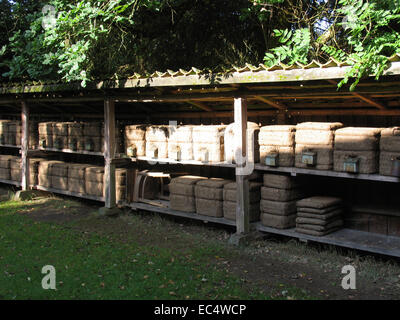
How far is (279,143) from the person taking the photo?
780 centimetres

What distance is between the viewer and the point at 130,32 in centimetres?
1246

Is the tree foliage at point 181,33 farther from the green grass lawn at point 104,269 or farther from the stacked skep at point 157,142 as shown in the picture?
the green grass lawn at point 104,269

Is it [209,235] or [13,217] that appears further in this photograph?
[13,217]

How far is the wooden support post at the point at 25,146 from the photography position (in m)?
12.6

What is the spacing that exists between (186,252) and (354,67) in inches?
164

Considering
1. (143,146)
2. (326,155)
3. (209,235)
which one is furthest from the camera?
(143,146)

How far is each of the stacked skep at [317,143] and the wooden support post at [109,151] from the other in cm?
459

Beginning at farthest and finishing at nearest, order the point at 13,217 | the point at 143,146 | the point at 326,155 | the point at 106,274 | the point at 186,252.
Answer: the point at 13,217 < the point at 143,146 < the point at 186,252 < the point at 326,155 < the point at 106,274

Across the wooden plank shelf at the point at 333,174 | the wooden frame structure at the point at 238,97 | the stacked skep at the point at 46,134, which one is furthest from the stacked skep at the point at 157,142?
the stacked skep at the point at 46,134

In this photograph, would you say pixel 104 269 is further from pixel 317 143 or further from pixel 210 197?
pixel 317 143

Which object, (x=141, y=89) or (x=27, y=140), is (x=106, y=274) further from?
(x=27, y=140)

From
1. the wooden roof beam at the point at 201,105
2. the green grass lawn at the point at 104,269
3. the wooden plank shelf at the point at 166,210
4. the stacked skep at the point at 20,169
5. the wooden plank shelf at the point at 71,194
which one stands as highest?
the wooden roof beam at the point at 201,105

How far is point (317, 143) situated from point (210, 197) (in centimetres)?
246

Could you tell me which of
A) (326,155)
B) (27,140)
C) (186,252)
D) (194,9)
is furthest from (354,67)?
(27,140)
